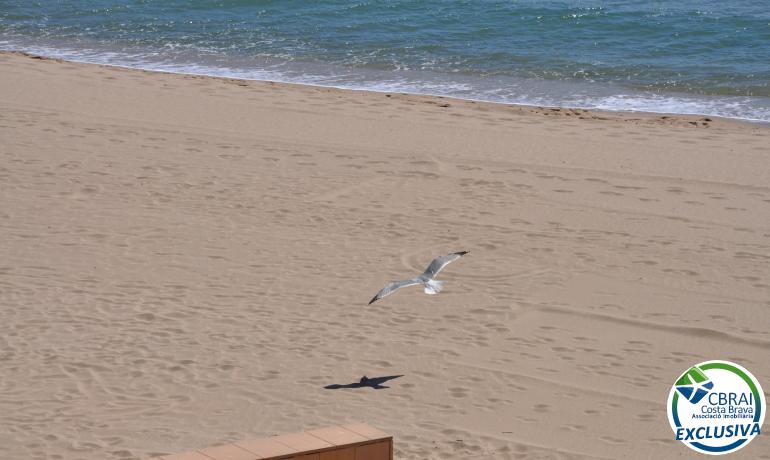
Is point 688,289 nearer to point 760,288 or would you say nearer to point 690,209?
point 760,288

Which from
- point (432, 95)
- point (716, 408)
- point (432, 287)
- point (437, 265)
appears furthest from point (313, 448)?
point (432, 95)

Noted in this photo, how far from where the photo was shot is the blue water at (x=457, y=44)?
18981mm

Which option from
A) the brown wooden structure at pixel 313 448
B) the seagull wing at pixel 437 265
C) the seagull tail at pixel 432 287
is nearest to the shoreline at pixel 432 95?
the seagull wing at pixel 437 265

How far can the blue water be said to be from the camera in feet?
62.3

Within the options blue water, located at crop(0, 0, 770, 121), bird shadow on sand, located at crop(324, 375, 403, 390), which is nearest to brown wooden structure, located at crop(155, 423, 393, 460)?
bird shadow on sand, located at crop(324, 375, 403, 390)

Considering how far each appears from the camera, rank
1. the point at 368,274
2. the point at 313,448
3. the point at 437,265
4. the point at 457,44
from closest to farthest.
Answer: the point at 313,448
the point at 437,265
the point at 368,274
the point at 457,44

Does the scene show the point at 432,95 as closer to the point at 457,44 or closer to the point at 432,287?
the point at 457,44

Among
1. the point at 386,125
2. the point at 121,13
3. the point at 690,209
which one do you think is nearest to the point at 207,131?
the point at 386,125

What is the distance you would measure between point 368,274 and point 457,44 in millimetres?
14509

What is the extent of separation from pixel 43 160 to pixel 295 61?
9.60 m

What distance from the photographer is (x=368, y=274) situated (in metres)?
9.42

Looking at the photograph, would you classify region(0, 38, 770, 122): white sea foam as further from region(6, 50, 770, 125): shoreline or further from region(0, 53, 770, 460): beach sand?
region(0, 53, 770, 460): beach sand

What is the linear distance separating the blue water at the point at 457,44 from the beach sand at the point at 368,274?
3571 millimetres

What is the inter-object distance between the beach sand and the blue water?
3571 mm
